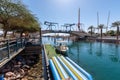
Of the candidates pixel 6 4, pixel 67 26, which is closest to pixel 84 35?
pixel 67 26

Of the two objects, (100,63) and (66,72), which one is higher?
(66,72)

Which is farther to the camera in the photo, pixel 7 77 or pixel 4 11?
pixel 4 11

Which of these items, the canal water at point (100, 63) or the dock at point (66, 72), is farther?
the canal water at point (100, 63)

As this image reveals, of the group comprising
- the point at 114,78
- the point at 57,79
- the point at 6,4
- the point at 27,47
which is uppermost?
the point at 6,4

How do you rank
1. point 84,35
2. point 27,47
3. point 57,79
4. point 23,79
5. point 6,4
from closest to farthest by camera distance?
1. point 57,79
2. point 23,79
3. point 6,4
4. point 27,47
5. point 84,35

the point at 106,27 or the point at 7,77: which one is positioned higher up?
the point at 106,27

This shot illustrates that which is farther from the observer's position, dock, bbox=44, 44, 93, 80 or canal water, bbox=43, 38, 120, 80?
canal water, bbox=43, 38, 120, 80

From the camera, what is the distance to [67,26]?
11144 cm

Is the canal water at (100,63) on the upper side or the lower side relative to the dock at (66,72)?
lower

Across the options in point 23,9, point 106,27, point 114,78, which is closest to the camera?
point 114,78

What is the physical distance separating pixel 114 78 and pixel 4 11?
13.3m

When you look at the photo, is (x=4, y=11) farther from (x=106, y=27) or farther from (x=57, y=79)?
(x=106, y=27)

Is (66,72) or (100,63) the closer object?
(66,72)

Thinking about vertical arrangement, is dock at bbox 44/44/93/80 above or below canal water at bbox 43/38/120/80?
above
